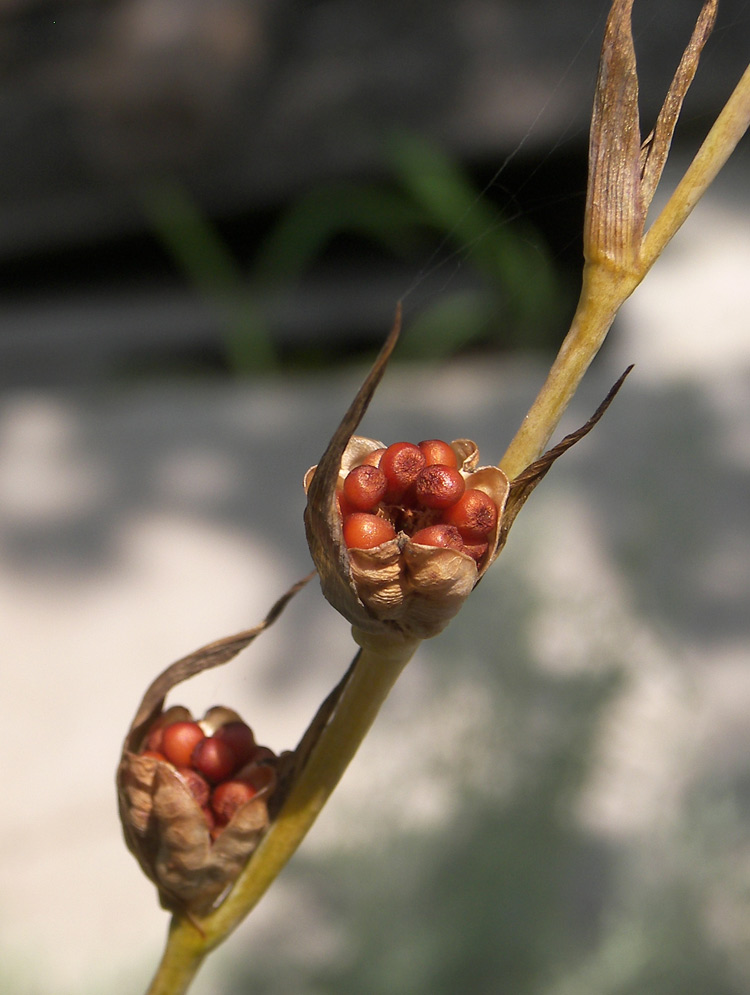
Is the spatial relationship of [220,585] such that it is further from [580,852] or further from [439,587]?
[439,587]

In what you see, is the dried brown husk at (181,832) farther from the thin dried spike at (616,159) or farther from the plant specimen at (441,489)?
the thin dried spike at (616,159)

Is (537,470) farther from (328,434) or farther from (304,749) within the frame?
(328,434)

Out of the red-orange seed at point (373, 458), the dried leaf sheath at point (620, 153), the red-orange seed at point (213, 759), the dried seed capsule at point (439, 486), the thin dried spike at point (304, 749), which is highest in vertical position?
the dried leaf sheath at point (620, 153)

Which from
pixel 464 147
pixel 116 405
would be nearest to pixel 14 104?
pixel 116 405

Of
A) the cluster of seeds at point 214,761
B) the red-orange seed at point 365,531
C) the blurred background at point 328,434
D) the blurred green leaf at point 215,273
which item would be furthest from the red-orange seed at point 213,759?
the blurred green leaf at point 215,273

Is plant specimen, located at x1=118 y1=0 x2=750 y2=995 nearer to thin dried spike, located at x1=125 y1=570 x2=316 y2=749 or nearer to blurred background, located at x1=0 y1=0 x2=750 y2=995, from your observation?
thin dried spike, located at x1=125 y1=570 x2=316 y2=749

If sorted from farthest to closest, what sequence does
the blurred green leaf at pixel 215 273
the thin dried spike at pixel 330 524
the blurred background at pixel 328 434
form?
1. the blurred green leaf at pixel 215 273
2. the blurred background at pixel 328 434
3. the thin dried spike at pixel 330 524
